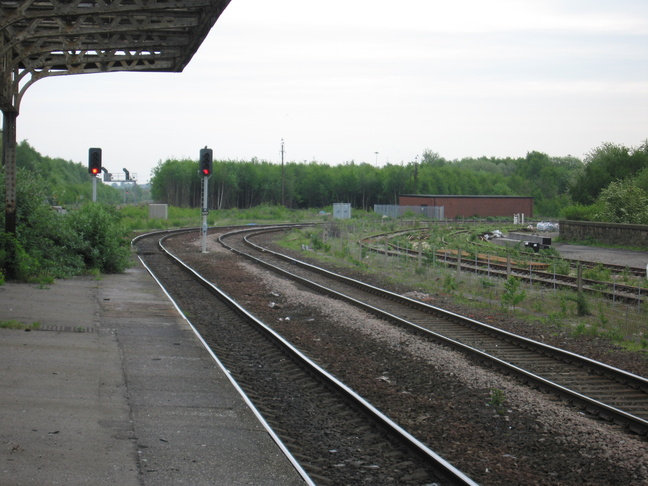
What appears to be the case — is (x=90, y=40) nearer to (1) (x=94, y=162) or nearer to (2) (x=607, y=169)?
(1) (x=94, y=162)

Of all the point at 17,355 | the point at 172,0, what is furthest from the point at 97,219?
the point at 17,355

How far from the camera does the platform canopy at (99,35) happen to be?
12.8 meters

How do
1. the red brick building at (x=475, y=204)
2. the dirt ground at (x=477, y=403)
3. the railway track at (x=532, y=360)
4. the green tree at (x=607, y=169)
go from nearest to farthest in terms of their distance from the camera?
the dirt ground at (x=477, y=403), the railway track at (x=532, y=360), the green tree at (x=607, y=169), the red brick building at (x=475, y=204)

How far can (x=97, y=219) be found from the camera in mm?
21688

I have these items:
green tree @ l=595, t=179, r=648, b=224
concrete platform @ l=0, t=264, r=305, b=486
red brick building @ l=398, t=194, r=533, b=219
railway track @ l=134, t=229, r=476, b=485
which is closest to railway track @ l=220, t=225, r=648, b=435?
railway track @ l=134, t=229, r=476, b=485

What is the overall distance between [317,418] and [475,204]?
81.5 metres

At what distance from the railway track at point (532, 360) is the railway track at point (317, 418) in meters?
2.64

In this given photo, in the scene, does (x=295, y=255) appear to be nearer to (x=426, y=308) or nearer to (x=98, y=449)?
(x=426, y=308)

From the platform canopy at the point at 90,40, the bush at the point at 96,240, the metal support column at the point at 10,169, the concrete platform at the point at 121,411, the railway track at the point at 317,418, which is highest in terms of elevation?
the platform canopy at the point at 90,40

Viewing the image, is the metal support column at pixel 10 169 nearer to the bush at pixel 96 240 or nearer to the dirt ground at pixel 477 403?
the bush at pixel 96 240

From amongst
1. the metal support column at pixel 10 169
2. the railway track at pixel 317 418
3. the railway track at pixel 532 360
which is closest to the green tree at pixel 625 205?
the railway track at pixel 532 360

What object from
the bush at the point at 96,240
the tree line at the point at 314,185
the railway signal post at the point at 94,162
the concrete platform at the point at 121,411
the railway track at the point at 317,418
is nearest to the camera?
the concrete platform at the point at 121,411

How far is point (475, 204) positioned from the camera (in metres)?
87.6

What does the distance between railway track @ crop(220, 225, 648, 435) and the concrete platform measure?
3998 millimetres
